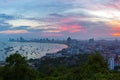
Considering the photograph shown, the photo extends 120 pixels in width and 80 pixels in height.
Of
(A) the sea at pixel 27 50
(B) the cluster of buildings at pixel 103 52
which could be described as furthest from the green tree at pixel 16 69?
(A) the sea at pixel 27 50

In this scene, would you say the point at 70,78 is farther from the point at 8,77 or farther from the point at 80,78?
the point at 8,77

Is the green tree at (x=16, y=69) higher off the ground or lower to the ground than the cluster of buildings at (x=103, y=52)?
higher

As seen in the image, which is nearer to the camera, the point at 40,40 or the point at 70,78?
the point at 70,78

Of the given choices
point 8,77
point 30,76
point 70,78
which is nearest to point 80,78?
point 70,78

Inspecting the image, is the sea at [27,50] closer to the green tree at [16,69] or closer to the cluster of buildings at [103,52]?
the cluster of buildings at [103,52]

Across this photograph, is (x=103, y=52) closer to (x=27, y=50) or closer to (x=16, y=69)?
(x=27, y=50)

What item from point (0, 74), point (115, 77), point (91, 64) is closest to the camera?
point (115, 77)

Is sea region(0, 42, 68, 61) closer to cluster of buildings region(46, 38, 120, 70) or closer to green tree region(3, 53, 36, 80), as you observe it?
cluster of buildings region(46, 38, 120, 70)

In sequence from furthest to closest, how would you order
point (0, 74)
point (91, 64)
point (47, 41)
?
point (47, 41)
point (91, 64)
point (0, 74)
